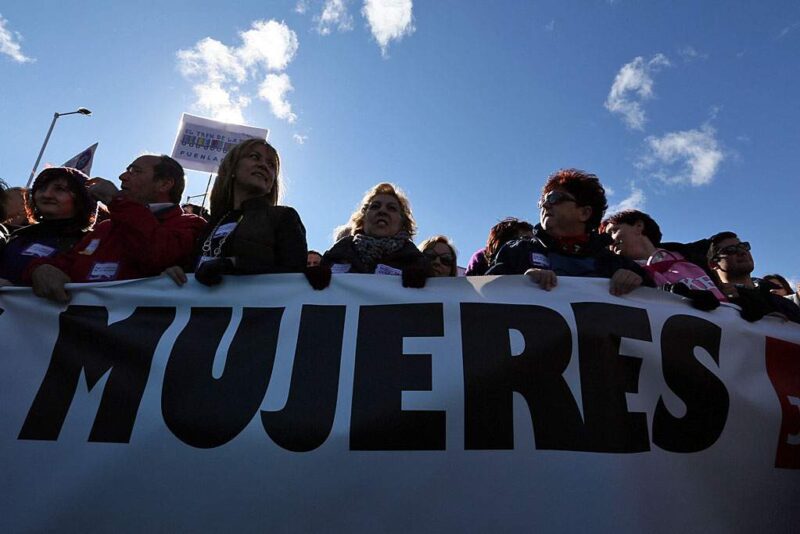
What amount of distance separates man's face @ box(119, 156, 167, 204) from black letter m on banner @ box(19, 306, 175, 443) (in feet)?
2.97

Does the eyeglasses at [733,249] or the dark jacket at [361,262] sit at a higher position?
the eyeglasses at [733,249]

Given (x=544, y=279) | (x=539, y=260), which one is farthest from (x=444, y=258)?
(x=544, y=279)

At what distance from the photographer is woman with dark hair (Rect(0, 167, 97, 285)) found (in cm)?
266

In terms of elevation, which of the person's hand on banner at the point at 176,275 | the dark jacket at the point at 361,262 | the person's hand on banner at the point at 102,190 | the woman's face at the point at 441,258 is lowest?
the person's hand on banner at the point at 176,275

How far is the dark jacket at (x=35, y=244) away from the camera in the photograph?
264 centimetres

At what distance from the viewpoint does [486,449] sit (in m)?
1.79

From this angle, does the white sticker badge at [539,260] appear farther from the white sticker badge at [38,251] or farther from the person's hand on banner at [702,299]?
the white sticker badge at [38,251]

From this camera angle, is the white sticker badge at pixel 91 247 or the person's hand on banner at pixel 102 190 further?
the white sticker badge at pixel 91 247

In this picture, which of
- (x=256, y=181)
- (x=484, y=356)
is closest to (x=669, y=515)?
(x=484, y=356)

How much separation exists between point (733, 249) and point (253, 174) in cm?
355

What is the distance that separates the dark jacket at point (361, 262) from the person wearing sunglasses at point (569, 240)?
44cm

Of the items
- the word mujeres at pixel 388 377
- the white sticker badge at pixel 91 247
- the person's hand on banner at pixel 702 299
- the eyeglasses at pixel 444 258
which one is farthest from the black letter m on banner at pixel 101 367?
the person's hand on banner at pixel 702 299

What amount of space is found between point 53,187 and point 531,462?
9.77 ft

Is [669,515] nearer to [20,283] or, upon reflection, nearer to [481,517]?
[481,517]
